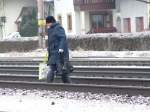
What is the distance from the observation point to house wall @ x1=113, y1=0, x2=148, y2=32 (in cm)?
4703

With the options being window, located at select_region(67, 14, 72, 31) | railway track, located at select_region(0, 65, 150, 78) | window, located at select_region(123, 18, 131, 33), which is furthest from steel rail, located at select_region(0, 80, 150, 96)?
window, located at select_region(67, 14, 72, 31)

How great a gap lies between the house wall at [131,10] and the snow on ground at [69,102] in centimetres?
3210

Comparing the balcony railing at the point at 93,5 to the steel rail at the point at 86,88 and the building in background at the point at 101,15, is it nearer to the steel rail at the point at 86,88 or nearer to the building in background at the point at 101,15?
the building in background at the point at 101,15

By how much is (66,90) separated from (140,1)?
31565 millimetres

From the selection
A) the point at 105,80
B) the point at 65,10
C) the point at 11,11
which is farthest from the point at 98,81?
the point at 11,11

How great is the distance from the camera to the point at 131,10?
1927 inches

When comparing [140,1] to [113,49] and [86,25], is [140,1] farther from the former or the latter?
[113,49]

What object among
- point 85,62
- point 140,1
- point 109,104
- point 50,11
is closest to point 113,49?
point 85,62

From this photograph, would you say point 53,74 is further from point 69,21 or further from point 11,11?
point 11,11

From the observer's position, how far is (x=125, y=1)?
1941 inches

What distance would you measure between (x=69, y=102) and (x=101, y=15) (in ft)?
138

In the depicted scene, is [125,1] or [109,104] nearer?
[109,104]

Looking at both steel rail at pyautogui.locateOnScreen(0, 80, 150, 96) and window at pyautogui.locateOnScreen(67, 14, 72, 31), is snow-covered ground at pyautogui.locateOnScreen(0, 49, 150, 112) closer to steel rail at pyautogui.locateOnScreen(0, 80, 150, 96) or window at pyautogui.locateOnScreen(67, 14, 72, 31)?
steel rail at pyautogui.locateOnScreen(0, 80, 150, 96)

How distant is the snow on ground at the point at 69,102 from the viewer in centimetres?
1245
